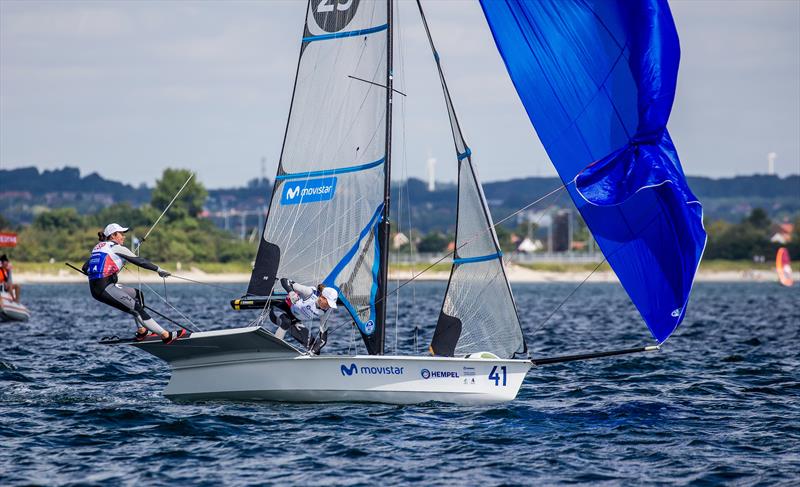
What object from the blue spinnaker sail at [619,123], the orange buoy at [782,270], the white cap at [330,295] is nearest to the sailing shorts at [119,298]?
the white cap at [330,295]

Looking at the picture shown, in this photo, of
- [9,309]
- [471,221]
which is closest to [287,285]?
[471,221]

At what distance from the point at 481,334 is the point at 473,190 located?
2386 millimetres

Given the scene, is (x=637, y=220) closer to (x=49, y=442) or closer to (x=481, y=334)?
(x=481, y=334)

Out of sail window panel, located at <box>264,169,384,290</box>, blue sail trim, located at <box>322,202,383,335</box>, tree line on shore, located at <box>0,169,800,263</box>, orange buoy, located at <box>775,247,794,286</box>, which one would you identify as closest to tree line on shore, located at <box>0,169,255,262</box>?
tree line on shore, located at <box>0,169,800,263</box>

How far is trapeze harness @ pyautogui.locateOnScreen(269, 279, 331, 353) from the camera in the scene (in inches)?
715

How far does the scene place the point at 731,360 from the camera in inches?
1065

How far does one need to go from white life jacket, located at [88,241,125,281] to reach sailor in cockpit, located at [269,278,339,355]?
2672mm

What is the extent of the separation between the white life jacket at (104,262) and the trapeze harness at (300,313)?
267 cm

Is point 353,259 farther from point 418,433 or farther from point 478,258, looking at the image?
point 418,433

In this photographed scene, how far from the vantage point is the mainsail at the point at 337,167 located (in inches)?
749

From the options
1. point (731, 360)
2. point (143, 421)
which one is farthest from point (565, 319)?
point (143, 421)

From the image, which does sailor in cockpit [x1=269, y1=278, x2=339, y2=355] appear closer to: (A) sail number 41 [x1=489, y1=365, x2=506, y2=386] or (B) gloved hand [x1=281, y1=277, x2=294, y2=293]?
(B) gloved hand [x1=281, y1=277, x2=294, y2=293]

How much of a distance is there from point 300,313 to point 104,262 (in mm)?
3200

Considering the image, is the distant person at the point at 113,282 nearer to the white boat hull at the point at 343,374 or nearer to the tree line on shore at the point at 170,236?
the white boat hull at the point at 343,374
